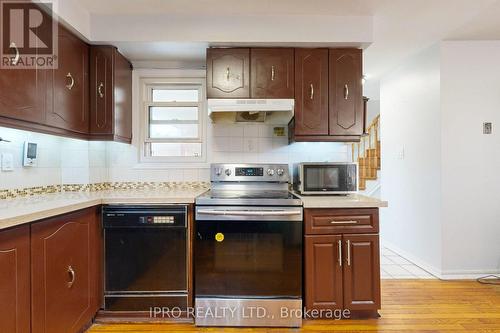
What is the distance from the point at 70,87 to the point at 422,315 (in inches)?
121

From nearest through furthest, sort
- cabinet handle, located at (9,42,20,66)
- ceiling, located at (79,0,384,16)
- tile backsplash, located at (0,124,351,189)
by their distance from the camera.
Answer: cabinet handle, located at (9,42,20,66) → ceiling, located at (79,0,384,16) → tile backsplash, located at (0,124,351,189)

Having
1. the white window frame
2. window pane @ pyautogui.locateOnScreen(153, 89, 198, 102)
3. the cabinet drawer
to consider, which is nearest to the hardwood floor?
the cabinet drawer

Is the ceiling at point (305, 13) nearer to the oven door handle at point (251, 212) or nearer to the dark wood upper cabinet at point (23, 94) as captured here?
the dark wood upper cabinet at point (23, 94)

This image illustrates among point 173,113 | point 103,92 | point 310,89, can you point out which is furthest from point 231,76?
point 103,92

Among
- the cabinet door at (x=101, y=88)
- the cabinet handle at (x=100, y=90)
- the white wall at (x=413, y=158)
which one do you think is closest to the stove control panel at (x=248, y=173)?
the cabinet door at (x=101, y=88)

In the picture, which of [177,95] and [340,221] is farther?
[177,95]

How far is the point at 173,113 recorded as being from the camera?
108 inches

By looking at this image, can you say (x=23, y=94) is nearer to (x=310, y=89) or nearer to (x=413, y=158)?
(x=310, y=89)

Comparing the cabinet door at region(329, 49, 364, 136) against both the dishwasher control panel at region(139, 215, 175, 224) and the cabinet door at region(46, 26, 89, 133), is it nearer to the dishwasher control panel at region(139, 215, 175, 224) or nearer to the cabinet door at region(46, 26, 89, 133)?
the dishwasher control panel at region(139, 215, 175, 224)

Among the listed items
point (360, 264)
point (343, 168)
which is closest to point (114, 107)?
point (343, 168)

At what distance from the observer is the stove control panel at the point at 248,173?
252 cm

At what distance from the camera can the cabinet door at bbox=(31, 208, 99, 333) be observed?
1.40 m

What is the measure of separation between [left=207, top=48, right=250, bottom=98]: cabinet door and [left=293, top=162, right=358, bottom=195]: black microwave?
0.80 metres

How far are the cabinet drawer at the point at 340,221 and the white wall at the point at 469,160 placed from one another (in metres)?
1.28
